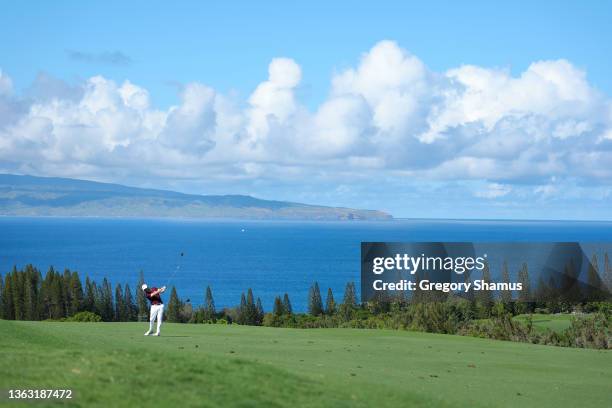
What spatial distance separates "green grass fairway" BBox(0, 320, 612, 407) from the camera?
1295 centimetres

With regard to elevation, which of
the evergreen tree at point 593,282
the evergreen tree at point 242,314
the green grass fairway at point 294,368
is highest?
the evergreen tree at point 593,282

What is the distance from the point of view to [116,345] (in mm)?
21344

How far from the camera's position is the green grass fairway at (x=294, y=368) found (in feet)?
42.5

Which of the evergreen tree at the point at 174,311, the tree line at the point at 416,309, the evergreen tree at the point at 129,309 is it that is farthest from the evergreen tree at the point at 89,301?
the evergreen tree at the point at 174,311

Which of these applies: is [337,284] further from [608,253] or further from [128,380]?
[128,380]

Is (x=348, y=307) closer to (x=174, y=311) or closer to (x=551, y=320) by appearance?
(x=174, y=311)

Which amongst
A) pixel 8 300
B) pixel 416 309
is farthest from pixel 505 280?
pixel 8 300

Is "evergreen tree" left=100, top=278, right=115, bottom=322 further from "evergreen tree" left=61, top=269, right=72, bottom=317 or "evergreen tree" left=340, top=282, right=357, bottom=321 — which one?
"evergreen tree" left=340, top=282, right=357, bottom=321

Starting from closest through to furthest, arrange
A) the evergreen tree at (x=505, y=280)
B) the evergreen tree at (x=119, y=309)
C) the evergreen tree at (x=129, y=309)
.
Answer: the evergreen tree at (x=505, y=280) → the evergreen tree at (x=119, y=309) → the evergreen tree at (x=129, y=309)

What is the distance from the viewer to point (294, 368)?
1897cm

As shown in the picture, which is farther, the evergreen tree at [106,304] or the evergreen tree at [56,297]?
the evergreen tree at [106,304]

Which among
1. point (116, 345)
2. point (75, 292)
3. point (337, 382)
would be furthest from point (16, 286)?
point (337, 382)

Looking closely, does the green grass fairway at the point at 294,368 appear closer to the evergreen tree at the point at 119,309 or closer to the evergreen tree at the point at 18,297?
the evergreen tree at the point at 18,297

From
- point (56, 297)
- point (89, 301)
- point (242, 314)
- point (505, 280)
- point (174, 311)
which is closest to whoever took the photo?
point (505, 280)
